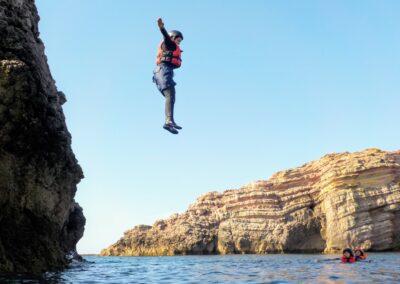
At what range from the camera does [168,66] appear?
25.8ft

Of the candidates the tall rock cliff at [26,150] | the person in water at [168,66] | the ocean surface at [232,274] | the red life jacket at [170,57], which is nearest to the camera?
the person in water at [168,66]

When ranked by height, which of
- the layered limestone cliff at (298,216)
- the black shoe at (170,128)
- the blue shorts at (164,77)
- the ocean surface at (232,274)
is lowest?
the ocean surface at (232,274)

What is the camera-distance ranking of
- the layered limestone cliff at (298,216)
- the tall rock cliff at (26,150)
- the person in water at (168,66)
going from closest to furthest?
the person in water at (168,66) → the tall rock cliff at (26,150) → the layered limestone cliff at (298,216)

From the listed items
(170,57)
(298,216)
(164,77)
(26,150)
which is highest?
(298,216)

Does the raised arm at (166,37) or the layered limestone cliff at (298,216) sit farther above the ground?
the layered limestone cliff at (298,216)

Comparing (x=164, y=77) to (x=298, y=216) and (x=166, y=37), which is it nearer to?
(x=166, y=37)

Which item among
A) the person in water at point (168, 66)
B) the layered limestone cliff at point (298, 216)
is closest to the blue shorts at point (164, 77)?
the person in water at point (168, 66)

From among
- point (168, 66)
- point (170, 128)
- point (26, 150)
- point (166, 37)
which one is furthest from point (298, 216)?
point (166, 37)

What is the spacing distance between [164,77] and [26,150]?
9.85 meters

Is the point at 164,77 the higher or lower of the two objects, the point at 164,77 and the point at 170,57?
the lower

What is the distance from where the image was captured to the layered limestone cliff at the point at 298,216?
207 ft

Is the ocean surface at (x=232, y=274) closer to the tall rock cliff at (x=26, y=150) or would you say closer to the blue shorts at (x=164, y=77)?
A: the tall rock cliff at (x=26, y=150)

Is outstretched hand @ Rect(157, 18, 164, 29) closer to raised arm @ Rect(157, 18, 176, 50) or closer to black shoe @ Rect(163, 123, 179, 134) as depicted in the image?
raised arm @ Rect(157, 18, 176, 50)

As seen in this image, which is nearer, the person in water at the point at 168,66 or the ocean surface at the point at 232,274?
the person in water at the point at 168,66
